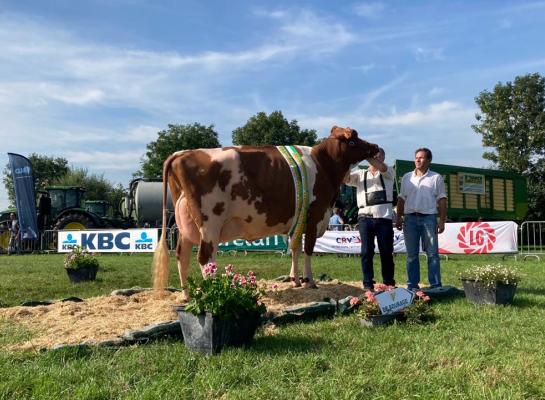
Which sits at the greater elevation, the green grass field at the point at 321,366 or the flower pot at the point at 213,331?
the flower pot at the point at 213,331

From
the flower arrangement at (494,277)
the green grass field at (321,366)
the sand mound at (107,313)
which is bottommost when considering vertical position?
the green grass field at (321,366)

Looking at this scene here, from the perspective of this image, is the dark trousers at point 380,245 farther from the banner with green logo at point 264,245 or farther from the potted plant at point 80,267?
the banner with green logo at point 264,245

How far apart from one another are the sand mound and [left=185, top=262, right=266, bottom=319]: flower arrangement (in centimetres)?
102

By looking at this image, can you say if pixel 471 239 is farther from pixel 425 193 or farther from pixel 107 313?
pixel 107 313

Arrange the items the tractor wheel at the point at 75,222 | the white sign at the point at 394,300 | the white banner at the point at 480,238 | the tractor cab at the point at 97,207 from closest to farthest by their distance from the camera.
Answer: the white sign at the point at 394,300, the white banner at the point at 480,238, the tractor wheel at the point at 75,222, the tractor cab at the point at 97,207

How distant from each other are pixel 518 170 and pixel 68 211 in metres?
27.0

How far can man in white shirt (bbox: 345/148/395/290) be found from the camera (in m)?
6.95

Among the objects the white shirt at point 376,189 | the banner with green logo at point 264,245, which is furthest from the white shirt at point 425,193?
the banner with green logo at point 264,245

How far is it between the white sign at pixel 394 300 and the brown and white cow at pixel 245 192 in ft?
5.58

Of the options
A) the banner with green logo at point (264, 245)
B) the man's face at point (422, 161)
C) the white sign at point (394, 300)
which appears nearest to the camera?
→ the white sign at point (394, 300)

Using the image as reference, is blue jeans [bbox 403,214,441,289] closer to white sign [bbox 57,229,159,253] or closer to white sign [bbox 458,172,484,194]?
white sign [bbox 57,229,159,253]

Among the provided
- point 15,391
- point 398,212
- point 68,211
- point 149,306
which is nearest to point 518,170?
point 68,211

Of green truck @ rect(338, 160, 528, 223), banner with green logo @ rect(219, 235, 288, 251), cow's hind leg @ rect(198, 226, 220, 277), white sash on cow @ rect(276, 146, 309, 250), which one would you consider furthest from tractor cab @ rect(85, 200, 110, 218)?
cow's hind leg @ rect(198, 226, 220, 277)

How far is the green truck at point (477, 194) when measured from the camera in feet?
76.0
